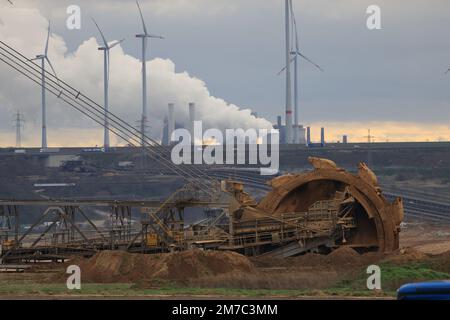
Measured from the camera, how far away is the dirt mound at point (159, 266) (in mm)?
41969

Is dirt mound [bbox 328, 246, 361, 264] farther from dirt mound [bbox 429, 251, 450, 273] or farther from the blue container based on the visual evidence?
the blue container

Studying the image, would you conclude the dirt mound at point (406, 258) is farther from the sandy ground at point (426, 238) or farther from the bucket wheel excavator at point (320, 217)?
the sandy ground at point (426, 238)

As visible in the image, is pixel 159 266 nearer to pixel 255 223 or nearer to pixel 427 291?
pixel 255 223

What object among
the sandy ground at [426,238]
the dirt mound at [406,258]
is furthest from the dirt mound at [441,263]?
the sandy ground at [426,238]

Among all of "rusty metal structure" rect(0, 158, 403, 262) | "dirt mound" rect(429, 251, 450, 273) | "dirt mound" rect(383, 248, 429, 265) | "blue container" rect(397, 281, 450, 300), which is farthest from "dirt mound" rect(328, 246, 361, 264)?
"blue container" rect(397, 281, 450, 300)

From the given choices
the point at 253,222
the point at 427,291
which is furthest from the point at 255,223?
the point at 427,291

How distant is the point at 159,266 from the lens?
4262cm

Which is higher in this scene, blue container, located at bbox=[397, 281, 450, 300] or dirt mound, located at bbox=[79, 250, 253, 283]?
blue container, located at bbox=[397, 281, 450, 300]

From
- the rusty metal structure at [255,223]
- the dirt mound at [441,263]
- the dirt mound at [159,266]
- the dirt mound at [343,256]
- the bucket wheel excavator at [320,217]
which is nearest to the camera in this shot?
the dirt mound at [441,263]

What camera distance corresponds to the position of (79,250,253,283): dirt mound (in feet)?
138

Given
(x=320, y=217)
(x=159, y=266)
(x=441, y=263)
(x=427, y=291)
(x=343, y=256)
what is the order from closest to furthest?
1. (x=427, y=291)
2. (x=441, y=263)
3. (x=159, y=266)
4. (x=343, y=256)
5. (x=320, y=217)

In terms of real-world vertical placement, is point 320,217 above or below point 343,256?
above

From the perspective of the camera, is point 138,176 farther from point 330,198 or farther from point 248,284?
point 248,284
